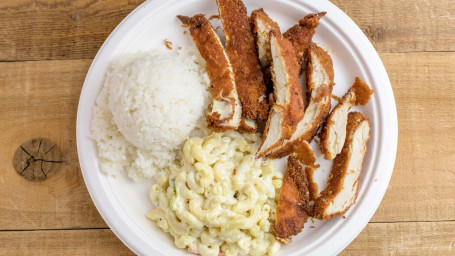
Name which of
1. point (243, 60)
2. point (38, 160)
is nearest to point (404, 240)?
point (243, 60)

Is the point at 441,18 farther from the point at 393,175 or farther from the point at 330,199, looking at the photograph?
the point at 330,199

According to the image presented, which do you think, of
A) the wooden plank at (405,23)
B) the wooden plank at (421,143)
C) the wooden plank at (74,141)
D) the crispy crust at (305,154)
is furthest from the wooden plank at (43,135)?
the wooden plank at (421,143)

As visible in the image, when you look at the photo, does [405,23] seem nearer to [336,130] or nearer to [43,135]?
[336,130]

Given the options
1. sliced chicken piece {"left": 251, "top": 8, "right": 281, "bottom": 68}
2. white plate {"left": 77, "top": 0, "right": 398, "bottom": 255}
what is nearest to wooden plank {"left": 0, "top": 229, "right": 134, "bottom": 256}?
white plate {"left": 77, "top": 0, "right": 398, "bottom": 255}

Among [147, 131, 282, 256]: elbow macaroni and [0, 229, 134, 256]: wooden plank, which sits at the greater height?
[147, 131, 282, 256]: elbow macaroni

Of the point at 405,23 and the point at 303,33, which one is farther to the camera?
the point at 405,23

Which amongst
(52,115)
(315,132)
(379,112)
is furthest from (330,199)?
(52,115)

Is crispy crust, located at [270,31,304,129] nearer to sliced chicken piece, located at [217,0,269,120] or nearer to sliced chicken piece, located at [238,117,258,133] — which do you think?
sliced chicken piece, located at [217,0,269,120]
